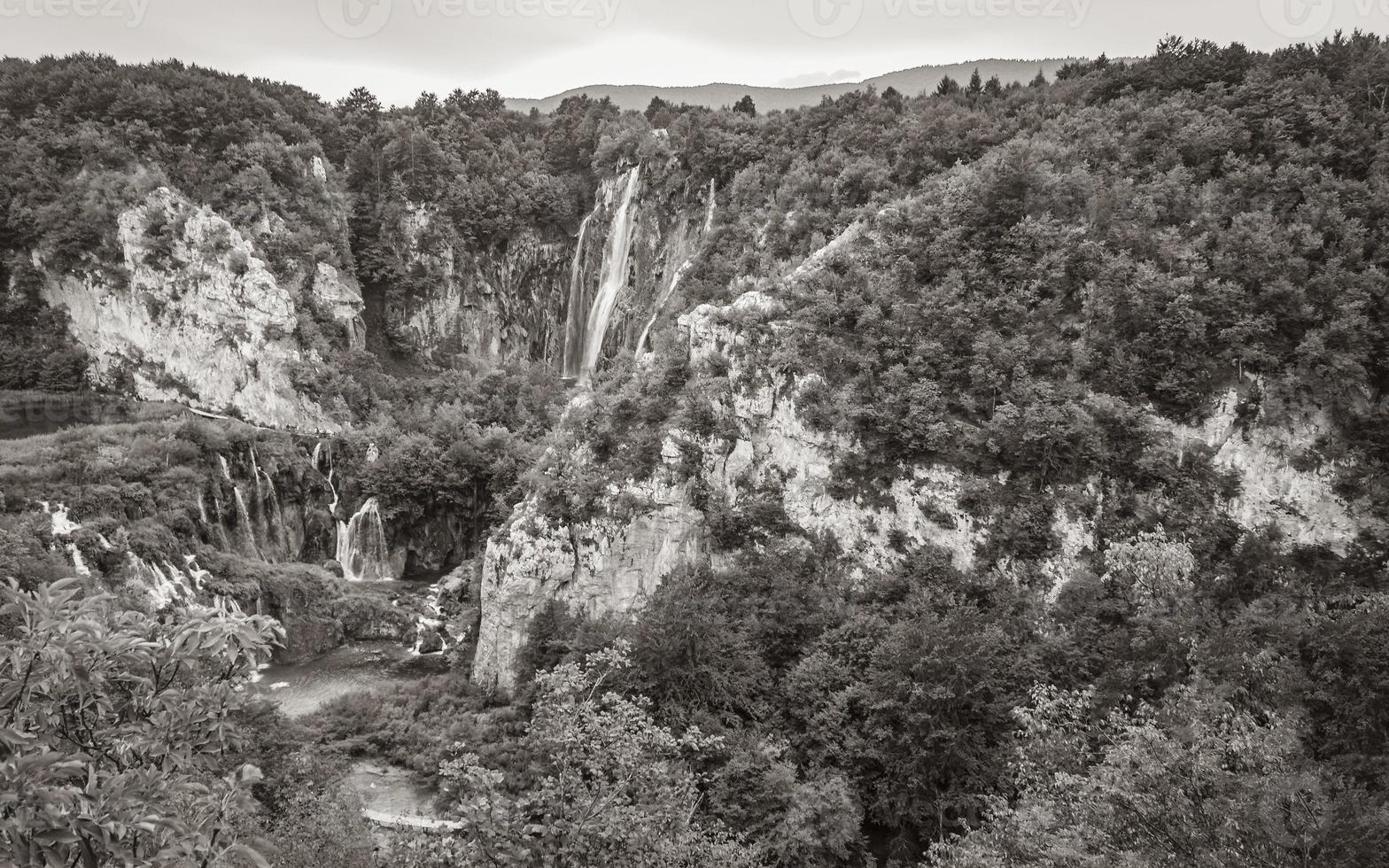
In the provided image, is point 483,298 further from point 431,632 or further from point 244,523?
point 431,632

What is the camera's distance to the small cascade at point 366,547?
36.6 m

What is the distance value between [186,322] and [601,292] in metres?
25.7

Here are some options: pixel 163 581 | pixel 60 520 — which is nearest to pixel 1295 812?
pixel 163 581

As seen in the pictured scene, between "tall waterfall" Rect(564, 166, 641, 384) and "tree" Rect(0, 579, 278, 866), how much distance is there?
4238 cm

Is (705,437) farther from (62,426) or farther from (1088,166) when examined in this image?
(62,426)

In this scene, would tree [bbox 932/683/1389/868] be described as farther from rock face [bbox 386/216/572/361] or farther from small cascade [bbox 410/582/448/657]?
rock face [bbox 386/216/572/361]

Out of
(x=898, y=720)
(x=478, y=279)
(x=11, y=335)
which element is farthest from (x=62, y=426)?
(x=898, y=720)

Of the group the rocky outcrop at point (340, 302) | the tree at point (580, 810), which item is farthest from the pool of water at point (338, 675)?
the rocky outcrop at point (340, 302)

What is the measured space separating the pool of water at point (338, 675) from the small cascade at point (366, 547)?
732cm

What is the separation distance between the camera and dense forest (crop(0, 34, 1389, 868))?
9.51 meters

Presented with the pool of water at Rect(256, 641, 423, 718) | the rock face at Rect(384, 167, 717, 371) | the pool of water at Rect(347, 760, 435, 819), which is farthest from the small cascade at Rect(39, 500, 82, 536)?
the rock face at Rect(384, 167, 717, 371)

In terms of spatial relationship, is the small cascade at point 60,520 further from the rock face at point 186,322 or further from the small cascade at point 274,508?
the rock face at point 186,322

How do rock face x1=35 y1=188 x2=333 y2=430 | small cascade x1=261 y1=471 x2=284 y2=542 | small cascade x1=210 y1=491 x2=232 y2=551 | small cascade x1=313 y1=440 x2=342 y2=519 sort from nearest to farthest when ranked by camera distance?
small cascade x1=210 y1=491 x2=232 y2=551
small cascade x1=261 y1=471 x2=284 y2=542
small cascade x1=313 y1=440 x2=342 y2=519
rock face x1=35 y1=188 x2=333 y2=430

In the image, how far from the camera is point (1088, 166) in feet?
100
